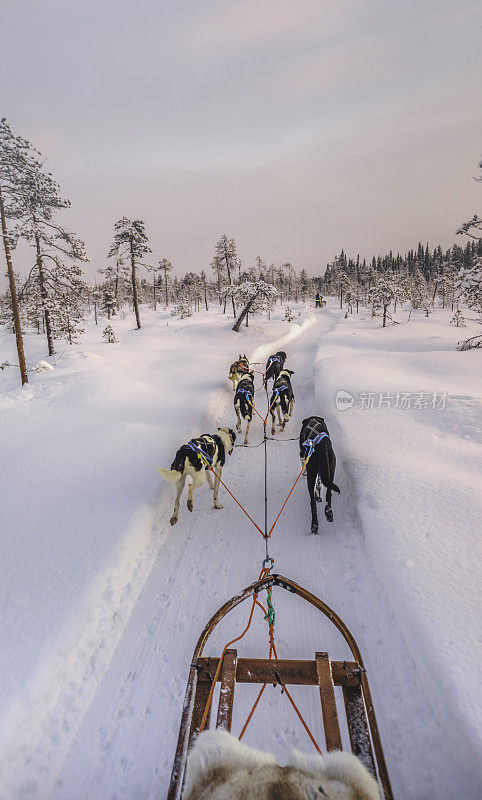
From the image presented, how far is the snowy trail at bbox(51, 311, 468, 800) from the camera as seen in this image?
2.54 metres

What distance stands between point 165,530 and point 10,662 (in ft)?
7.87

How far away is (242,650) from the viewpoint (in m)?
3.35

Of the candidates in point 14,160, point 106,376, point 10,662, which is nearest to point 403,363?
point 106,376

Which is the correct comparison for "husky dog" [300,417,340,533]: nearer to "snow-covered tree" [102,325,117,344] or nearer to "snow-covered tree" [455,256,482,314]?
"snow-covered tree" [455,256,482,314]

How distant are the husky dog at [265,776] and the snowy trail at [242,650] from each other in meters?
1.88

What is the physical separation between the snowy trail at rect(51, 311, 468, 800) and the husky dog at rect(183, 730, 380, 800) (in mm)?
1878

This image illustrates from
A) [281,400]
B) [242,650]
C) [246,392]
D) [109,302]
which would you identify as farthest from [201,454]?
[109,302]

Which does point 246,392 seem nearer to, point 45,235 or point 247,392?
point 247,392

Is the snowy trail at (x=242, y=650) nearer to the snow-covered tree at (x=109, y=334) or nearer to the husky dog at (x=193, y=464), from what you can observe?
the husky dog at (x=193, y=464)

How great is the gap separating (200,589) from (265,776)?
10.1 feet

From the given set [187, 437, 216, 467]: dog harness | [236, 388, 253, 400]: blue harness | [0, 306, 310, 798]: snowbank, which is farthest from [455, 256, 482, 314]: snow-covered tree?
[187, 437, 216, 467]: dog harness

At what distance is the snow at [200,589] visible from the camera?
8.56ft

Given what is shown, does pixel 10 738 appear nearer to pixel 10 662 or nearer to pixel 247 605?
pixel 10 662

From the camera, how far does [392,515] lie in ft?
15.0
